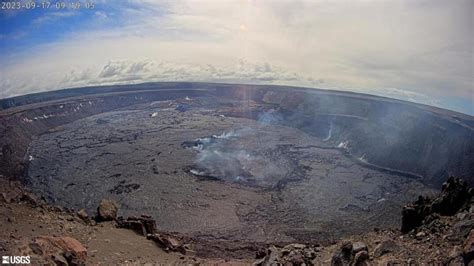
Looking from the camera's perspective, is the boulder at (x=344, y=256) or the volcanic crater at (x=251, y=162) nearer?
the boulder at (x=344, y=256)

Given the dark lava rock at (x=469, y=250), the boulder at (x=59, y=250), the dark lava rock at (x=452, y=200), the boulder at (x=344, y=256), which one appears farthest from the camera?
the dark lava rock at (x=452, y=200)

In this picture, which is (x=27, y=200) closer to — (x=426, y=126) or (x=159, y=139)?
(x=159, y=139)

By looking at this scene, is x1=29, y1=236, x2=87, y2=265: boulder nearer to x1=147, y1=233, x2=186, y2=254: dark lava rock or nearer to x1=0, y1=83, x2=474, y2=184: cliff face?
x1=147, y1=233, x2=186, y2=254: dark lava rock

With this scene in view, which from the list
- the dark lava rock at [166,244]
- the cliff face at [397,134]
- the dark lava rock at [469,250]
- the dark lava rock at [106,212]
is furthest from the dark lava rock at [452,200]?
the cliff face at [397,134]

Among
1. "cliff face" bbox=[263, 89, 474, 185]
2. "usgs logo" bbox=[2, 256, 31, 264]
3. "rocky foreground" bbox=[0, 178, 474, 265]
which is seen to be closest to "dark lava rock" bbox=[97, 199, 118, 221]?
"rocky foreground" bbox=[0, 178, 474, 265]

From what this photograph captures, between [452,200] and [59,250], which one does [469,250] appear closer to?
[452,200]

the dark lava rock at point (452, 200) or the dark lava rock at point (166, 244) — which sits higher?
the dark lava rock at point (452, 200)

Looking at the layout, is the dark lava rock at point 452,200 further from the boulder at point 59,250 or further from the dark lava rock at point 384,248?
the boulder at point 59,250

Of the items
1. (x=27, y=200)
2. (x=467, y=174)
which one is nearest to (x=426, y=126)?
(x=467, y=174)
